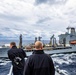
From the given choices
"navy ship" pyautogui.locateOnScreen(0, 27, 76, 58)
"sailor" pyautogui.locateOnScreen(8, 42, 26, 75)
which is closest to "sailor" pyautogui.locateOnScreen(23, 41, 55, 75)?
"sailor" pyautogui.locateOnScreen(8, 42, 26, 75)

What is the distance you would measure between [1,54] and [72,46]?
90.5 ft

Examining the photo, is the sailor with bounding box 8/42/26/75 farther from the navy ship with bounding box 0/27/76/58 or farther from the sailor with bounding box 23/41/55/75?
the navy ship with bounding box 0/27/76/58

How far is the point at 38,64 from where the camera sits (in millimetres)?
5055

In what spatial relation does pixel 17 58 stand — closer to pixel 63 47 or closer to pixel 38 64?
pixel 38 64

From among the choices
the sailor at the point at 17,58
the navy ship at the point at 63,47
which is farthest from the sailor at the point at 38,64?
the navy ship at the point at 63,47

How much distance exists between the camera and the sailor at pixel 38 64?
498 cm

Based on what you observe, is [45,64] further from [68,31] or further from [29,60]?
[68,31]

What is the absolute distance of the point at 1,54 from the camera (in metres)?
62.8

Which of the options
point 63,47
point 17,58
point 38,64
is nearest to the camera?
point 38,64

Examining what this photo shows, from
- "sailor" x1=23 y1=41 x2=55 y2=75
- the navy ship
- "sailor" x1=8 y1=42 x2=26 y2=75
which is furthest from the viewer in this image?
the navy ship

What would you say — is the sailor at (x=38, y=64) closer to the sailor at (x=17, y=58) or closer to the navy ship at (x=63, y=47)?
the sailor at (x=17, y=58)

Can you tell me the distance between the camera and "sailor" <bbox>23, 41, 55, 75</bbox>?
196 inches

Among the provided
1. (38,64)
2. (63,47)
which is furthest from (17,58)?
(63,47)

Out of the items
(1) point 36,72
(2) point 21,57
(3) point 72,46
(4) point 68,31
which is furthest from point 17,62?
(4) point 68,31
